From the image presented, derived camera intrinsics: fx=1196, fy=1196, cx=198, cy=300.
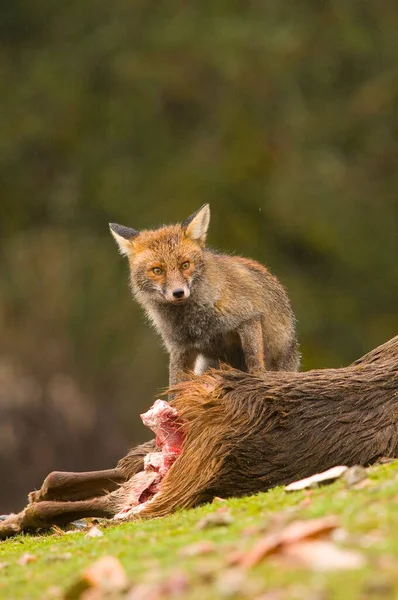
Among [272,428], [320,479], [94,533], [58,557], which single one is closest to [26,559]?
[58,557]

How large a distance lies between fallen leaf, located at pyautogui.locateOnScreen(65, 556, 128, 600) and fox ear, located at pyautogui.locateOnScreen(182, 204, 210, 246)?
4.87 metres

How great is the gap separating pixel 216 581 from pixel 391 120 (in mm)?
21273

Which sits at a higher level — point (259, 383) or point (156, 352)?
point (156, 352)

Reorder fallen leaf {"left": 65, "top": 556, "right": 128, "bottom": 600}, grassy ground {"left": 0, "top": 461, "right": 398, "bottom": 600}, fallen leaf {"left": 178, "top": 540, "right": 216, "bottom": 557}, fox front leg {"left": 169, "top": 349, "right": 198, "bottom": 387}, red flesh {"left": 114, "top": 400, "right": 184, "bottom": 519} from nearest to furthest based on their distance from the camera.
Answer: grassy ground {"left": 0, "top": 461, "right": 398, "bottom": 600} → fallen leaf {"left": 65, "top": 556, "right": 128, "bottom": 600} → fallen leaf {"left": 178, "top": 540, "right": 216, "bottom": 557} → red flesh {"left": 114, "top": 400, "right": 184, "bottom": 519} → fox front leg {"left": 169, "top": 349, "right": 198, "bottom": 387}

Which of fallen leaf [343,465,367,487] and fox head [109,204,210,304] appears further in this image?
fox head [109,204,210,304]

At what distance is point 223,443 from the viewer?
267 inches

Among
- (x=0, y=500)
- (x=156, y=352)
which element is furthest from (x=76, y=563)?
(x=156, y=352)

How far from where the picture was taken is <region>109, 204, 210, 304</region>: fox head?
855 cm

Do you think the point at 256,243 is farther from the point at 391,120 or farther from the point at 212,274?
the point at 212,274

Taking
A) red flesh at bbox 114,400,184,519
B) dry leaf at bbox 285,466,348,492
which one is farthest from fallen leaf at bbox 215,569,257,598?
red flesh at bbox 114,400,184,519

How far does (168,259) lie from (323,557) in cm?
513

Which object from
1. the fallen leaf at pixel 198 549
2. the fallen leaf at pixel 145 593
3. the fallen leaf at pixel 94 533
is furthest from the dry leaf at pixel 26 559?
the fallen leaf at pixel 145 593

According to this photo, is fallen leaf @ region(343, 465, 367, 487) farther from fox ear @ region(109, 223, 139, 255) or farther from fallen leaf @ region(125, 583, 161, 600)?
fox ear @ region(109, 223, 139, 255)

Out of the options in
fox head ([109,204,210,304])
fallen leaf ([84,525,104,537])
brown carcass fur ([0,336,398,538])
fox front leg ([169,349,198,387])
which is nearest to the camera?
fallen leaf ([84,525,104,537])
